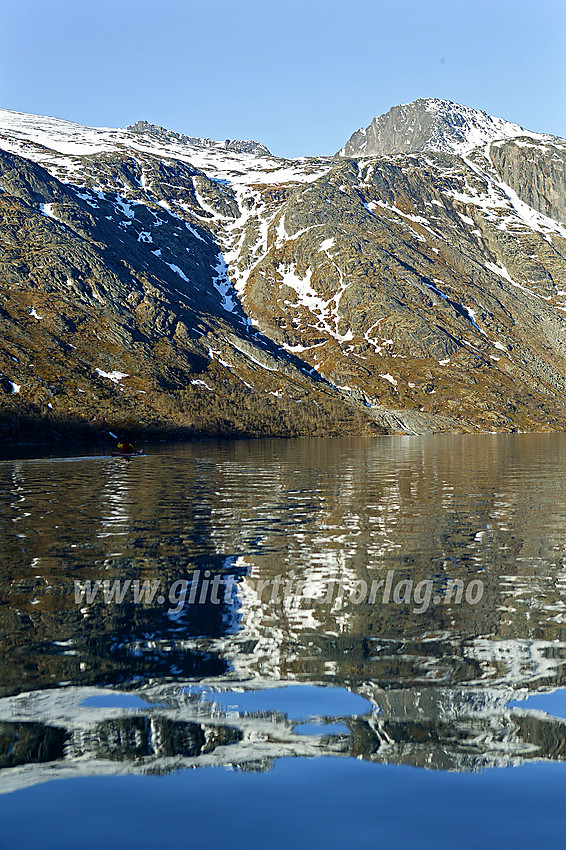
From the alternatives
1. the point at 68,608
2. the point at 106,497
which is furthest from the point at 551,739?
the point at 106,497

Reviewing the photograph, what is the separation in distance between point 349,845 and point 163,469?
3439 inches

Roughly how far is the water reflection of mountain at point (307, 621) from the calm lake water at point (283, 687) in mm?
95

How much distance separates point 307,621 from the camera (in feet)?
79.2

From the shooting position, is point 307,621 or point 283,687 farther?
point 307,621

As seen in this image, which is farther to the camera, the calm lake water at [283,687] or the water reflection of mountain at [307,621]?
the water reflection of mountain at [307,621]

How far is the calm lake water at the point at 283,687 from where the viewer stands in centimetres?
1204

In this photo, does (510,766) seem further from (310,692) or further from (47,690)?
(47,690)

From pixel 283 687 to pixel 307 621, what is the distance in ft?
20.3

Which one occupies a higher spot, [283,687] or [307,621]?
[283,687]

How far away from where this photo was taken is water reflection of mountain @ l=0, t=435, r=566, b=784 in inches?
604

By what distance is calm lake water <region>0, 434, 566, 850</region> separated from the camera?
39.5 feet

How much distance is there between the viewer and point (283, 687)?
18.0 m

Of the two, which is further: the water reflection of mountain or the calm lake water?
the water reflection of mountain

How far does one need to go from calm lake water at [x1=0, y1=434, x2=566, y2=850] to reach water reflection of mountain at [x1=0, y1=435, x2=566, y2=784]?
3.7 inches
